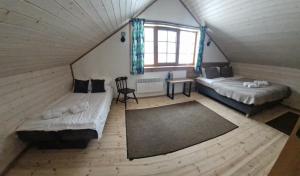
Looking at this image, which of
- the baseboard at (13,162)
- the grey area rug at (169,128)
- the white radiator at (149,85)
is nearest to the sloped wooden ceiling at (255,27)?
the grey area rug at (169,128)

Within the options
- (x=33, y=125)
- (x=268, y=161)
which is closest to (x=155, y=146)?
(x=268, y=161)

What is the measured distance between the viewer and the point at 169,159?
5.74ft

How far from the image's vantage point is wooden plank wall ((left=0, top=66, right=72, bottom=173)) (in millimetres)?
1559

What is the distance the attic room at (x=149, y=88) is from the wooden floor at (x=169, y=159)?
0.05 feet

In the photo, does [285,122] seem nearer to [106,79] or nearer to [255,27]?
[255,27]

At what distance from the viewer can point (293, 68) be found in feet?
10.7

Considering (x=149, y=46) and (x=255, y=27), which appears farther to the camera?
(x=149, y=46)

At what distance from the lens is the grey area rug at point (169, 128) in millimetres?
1966

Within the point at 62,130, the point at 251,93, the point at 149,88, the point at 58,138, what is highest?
the point at 251,93

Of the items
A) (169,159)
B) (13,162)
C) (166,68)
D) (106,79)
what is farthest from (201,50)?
(13,162)

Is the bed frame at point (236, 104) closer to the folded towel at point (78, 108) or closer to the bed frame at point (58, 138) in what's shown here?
the bed frame at point (58, 138)

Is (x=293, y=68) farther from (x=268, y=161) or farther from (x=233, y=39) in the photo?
(x=268, y=161)

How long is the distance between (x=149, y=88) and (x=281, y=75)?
11.6ft

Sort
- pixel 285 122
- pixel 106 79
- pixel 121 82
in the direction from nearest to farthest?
pixel 285 122
pixel 106 79
pixel 121 82
